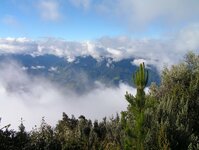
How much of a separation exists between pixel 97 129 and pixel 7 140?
13987 millimetres

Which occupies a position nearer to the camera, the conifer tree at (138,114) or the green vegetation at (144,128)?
the conifer tree at (138,114)

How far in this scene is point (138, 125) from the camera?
17.3m

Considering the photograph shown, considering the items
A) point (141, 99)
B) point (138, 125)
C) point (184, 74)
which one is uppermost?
point (184, 74)

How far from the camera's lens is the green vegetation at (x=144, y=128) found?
1766cm

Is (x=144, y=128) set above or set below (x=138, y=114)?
below

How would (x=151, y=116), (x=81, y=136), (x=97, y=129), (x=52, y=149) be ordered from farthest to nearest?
(x=97, y=129) < (x=81, y=136) < (x=52, y=149) < (x=151, y=116)

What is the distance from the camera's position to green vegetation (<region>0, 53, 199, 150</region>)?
17.7 metres

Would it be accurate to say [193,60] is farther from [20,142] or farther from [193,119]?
[20,142]

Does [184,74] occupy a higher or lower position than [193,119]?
higher

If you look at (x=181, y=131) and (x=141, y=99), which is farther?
(x=181, y=131)

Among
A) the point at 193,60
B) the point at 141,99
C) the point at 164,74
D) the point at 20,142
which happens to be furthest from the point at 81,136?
the point at 193,60

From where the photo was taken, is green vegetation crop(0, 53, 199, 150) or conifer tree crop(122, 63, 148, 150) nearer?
conifer tree crop(122, 63, 148, 150)

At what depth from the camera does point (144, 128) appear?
1758 centimetres

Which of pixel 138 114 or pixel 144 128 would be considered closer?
pixel 138 114
